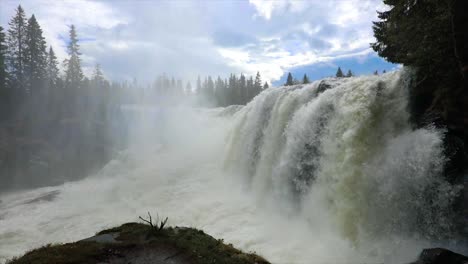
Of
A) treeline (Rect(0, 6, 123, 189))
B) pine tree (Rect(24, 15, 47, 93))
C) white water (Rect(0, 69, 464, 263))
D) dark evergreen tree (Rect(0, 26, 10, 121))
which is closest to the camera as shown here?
white water (Rect(0, 69, 464, 263))

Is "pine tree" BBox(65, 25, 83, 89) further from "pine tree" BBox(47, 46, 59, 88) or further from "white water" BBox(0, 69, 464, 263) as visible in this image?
"white water" BBox(0, 69, 464, 263)

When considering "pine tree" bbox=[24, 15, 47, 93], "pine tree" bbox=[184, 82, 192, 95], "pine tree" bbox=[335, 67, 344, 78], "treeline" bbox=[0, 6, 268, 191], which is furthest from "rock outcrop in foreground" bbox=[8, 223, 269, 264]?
→ "pine tree" bbox=[184, 82, 192, 95]

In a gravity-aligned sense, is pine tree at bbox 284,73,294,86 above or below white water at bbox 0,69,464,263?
above

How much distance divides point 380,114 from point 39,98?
186 feet

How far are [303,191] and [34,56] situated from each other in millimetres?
59421

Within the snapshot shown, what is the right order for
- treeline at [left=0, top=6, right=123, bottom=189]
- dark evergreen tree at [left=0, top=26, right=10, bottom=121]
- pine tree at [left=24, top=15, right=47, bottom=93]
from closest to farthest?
treeline at [left=0, top=6, right=123, bottom=189] → dark evergreen tree at [left=0, top=26, right=10, bottom=121] → pine tree at [left=24, top=15, right=47, bottom=93]

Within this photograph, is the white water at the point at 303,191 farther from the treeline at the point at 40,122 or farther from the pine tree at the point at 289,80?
the pine tree at the point at 289,80

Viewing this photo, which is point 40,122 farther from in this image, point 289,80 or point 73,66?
point 289,80

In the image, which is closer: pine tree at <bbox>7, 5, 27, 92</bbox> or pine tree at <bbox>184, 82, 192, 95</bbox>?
pine tree at <bbox>7, 5, 27, 92</bbox>

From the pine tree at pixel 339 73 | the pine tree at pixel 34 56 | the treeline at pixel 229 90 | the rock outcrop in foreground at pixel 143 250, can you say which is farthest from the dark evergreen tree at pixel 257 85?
the rock outcrop in foreground at pixel 143 250

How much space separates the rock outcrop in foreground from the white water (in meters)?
4.89

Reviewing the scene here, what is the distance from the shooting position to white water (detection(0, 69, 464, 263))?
11398 mm

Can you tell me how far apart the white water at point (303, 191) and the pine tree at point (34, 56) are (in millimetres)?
31032

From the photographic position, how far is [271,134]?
2202 centimetres
